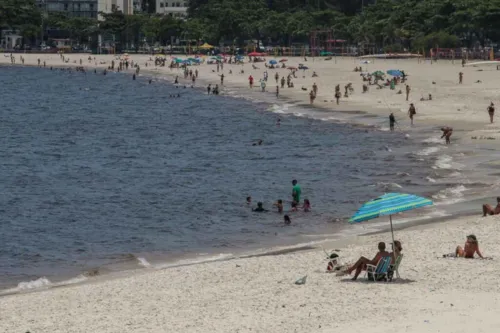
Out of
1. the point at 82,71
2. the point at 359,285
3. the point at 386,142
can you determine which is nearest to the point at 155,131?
the point at 386,142

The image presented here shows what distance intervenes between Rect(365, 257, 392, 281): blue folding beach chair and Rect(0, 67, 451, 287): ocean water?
926cm

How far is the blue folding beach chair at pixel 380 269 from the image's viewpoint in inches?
876

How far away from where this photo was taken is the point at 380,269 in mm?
22281

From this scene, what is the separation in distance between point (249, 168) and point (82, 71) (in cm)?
11942

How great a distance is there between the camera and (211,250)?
31.5 m

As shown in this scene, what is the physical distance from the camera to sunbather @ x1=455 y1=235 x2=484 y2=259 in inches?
955

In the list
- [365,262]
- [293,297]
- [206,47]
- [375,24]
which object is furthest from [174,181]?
[206,47]

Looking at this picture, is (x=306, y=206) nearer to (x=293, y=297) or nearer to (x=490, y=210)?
(x=490, y=210)

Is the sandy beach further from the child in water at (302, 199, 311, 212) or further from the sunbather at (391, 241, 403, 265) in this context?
the child in water at (302, 199, 311, 212)

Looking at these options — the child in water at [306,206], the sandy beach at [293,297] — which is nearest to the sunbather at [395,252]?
the sandy beach at [293,297]

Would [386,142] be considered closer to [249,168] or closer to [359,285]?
[249,168]

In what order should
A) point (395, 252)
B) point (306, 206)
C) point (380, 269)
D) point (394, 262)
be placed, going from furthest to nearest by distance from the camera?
point (306, 206)
point (395, 252)
point (394, 262)
point (380, 269)

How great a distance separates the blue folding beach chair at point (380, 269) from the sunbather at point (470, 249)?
9.31 feet

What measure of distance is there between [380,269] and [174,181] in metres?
26.3
